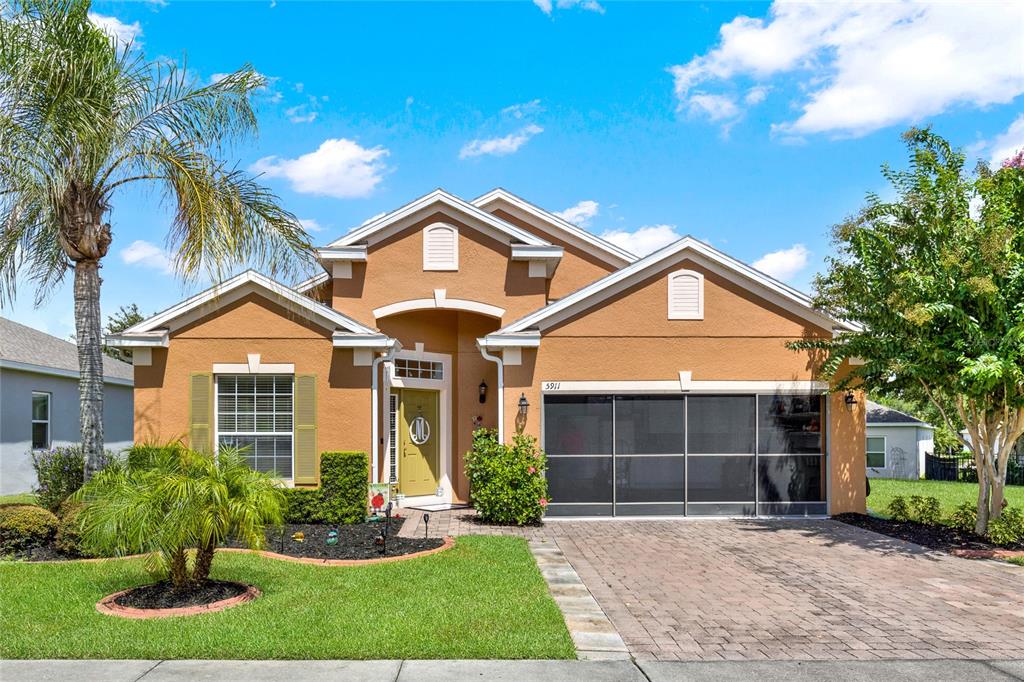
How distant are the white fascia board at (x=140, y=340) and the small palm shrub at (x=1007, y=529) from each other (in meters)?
14.2

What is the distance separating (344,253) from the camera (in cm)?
1484

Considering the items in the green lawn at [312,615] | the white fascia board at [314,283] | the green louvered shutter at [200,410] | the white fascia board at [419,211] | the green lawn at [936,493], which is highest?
the white fascia board at [419,211]

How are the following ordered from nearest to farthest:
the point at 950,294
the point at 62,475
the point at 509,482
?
the point at 950,294 < the point at 62,475 < the point at 509,482

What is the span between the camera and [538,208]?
17.9m

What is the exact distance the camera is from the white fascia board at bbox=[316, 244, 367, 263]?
1470 centimetres

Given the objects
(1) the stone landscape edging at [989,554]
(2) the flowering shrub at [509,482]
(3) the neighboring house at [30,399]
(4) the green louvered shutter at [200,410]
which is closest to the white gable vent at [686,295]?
(2) the flowering shrub at [509,482]

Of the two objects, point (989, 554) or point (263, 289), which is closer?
point (989, 554)

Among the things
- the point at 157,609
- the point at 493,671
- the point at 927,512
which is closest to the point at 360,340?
the point at 157,609

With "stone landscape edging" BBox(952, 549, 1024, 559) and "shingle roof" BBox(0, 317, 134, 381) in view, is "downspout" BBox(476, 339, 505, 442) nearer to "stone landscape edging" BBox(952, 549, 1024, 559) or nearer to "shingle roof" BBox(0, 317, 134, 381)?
"stone landscape edging" BBox(952, 549, 1024, 559)

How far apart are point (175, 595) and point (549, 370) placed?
787 centimetres

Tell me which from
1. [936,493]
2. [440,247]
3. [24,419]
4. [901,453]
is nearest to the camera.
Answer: [440,247]

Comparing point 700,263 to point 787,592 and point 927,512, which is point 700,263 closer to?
point 927,512

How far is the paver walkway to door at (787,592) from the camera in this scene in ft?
22.1

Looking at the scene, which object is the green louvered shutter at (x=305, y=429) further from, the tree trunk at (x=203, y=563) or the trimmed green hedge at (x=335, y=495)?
the tree trunk at (x=203, y=563)
